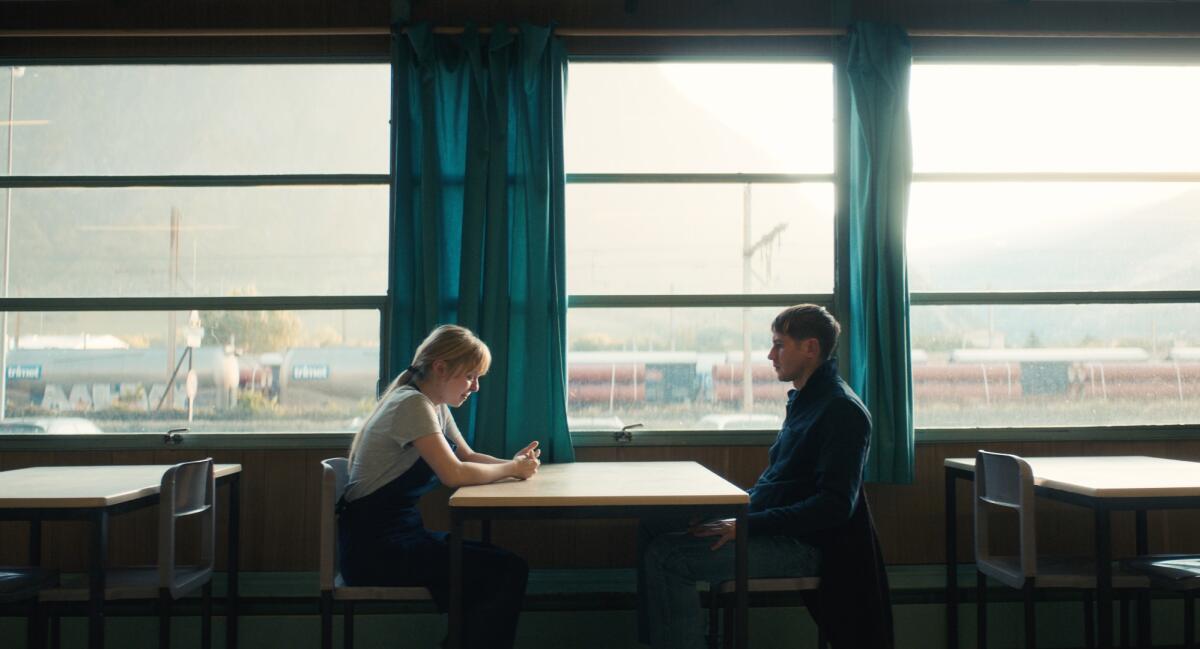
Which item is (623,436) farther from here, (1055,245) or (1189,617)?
(1189,617)

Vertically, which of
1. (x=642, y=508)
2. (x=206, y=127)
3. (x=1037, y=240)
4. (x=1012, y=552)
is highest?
(x=206, y=127)

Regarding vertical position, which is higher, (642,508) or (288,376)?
(288,376)

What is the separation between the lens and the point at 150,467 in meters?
3.39

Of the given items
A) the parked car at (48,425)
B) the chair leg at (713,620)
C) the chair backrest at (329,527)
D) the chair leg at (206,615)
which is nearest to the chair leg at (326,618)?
the chair backrest at (329,527)

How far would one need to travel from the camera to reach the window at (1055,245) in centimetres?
386

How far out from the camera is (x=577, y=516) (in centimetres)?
249

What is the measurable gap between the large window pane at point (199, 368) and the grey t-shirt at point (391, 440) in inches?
37.5

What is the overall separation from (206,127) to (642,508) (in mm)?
2569

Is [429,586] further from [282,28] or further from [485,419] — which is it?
[282,28]

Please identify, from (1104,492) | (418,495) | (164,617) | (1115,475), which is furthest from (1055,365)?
(164,617)

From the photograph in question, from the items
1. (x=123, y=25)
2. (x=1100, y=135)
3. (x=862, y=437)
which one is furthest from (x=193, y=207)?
(x=1100, y=135)

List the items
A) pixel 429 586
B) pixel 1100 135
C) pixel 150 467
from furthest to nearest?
1. pixel 1100 135
2. pixel 150 467
3. pixel 429 586

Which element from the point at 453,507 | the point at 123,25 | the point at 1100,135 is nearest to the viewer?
the point at 453,507

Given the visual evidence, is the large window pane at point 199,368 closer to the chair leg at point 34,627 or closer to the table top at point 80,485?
the table top at point 80,485
